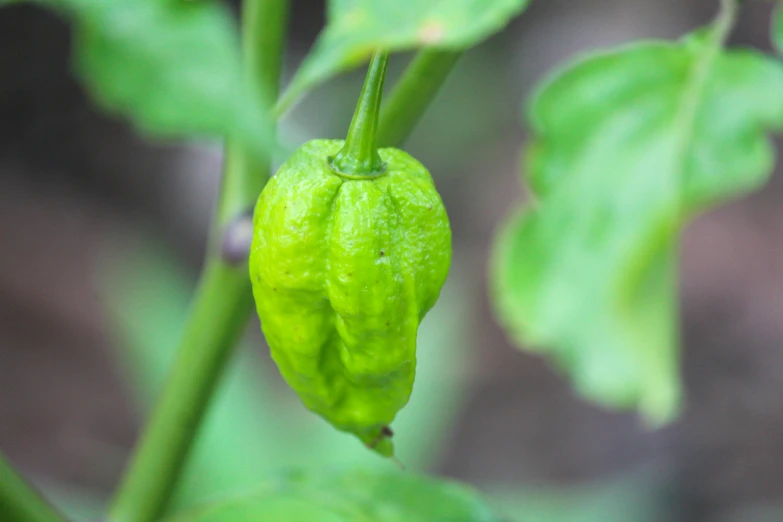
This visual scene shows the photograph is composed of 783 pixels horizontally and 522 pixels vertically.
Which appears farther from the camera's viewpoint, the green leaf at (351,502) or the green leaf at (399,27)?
the green leaf at (351,502)

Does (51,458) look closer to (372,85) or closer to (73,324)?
(73,324)

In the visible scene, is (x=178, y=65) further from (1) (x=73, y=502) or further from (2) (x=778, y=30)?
(1) (x=73, y=502)

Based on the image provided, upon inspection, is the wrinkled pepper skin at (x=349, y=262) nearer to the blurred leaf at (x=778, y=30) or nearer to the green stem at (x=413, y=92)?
the green stem at (x=413, y=92)

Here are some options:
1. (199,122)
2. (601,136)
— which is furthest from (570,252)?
(199,122)

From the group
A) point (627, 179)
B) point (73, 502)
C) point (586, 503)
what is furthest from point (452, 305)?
point (627, 179)

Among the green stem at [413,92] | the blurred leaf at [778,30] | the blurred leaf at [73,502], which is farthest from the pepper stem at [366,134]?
the blurred leaf at [73,502]
